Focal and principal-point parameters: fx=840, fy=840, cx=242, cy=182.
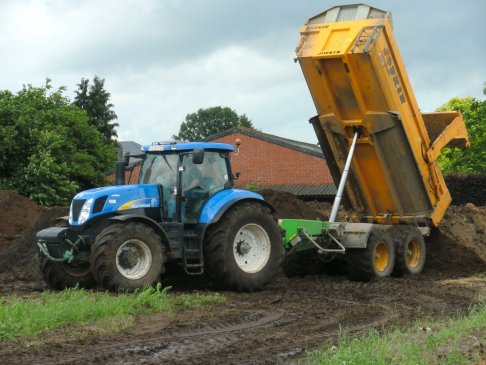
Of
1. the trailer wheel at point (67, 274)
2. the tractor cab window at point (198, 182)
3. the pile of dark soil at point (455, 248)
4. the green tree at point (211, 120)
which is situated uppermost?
the green tree at point (211, 120)

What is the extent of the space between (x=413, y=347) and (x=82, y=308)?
400 centimetres

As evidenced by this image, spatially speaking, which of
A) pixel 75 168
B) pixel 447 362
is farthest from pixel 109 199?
pixel 75 168

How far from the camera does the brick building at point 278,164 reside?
130ft

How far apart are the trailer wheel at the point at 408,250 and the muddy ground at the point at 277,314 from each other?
0.28 metres

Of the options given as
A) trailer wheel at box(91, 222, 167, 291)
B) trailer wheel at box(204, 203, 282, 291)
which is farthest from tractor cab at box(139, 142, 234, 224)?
trailer wheel at box(91, 222, 167, 291)

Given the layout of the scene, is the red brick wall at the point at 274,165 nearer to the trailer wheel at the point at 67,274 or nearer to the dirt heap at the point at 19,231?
the dirt heap at the point at 19,231

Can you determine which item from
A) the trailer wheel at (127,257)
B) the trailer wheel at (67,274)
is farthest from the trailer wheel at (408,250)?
the trailer wheel at (67,274)

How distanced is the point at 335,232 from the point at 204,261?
9.48ft

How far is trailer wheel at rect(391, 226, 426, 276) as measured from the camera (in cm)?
1491

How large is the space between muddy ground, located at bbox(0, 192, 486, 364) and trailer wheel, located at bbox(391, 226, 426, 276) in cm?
28

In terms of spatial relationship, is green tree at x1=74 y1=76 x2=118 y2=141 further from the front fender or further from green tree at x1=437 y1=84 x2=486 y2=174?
the front fender

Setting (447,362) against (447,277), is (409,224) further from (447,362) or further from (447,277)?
(447,362)

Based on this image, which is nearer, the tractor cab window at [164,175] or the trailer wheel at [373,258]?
the tractor cab window at [164,175]

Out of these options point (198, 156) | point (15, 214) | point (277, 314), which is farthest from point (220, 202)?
point (15, 214)
